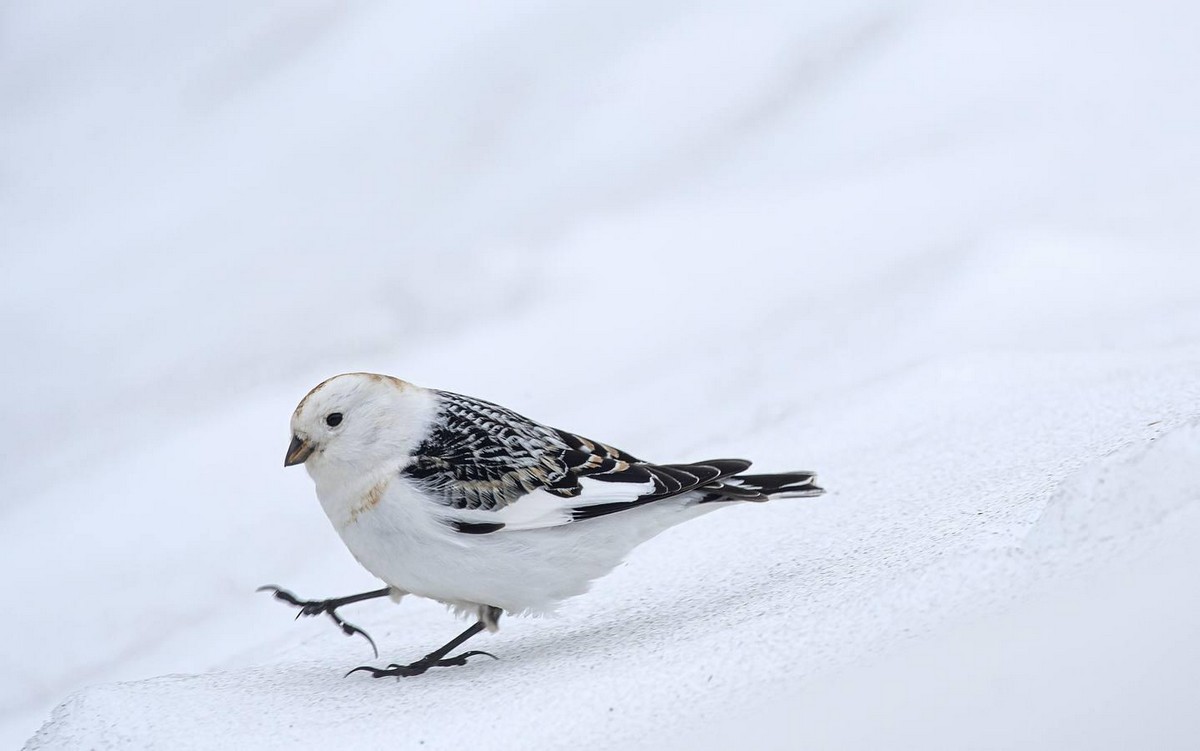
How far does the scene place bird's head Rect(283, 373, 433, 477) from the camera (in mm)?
1923

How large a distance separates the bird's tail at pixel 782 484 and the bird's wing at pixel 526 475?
0.07ft

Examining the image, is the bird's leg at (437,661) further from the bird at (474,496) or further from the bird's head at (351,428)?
the bird's head at (351,428)

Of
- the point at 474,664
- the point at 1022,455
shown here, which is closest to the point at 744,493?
the point at 474,664

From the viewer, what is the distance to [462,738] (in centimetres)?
167

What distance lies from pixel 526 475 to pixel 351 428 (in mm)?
256

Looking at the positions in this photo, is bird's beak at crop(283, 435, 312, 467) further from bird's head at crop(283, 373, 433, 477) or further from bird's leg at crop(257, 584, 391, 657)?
bird's leg at crop(257, 584, 391, 657)

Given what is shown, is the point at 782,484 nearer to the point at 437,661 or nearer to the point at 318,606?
the point at 437,661

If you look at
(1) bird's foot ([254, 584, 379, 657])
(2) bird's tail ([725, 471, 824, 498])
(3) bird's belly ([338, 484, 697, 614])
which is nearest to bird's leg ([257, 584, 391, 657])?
(1) bird's foot ([254, 584, 379, 657])

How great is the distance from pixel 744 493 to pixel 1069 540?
0.51 metres

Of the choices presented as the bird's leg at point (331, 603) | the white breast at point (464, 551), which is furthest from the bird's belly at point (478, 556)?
the bird's leg at point (331, 603)

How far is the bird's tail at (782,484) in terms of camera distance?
2008 millimetres

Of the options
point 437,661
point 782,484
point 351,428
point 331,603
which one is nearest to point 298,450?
point 351,428

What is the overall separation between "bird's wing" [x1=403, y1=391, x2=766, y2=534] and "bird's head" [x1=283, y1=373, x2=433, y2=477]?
4 cm

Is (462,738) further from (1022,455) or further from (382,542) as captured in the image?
(1022,455)
